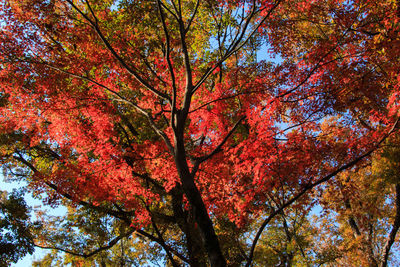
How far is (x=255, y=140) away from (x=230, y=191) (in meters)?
2.17

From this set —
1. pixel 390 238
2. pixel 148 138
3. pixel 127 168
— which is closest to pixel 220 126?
pixel 148 138

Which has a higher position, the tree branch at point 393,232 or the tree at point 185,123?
the tree at point 185,123

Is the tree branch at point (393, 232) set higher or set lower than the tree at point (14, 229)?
lower

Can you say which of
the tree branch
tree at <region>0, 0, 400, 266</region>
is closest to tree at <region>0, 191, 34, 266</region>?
tree at <region>0, 0, 400, 266</region>

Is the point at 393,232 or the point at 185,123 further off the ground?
the point at 185,123

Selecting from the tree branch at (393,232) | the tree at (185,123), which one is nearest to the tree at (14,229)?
the tree at (185,123)

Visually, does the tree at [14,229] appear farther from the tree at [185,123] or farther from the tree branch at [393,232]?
the tree branch at [393,232]

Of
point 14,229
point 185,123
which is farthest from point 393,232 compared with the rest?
point 14,229

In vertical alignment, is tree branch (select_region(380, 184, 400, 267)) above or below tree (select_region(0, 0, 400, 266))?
below

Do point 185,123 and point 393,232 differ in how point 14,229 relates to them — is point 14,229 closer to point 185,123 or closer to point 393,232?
point 185,123

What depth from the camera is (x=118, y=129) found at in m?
12.2

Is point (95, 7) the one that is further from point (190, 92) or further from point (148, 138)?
point (190, 92)

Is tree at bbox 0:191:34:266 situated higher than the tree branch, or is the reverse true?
tree at bbox 0:191:34:266

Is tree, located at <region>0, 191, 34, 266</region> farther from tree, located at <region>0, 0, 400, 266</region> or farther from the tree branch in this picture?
the tree branch
